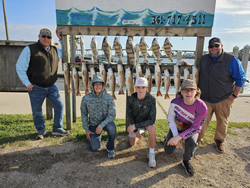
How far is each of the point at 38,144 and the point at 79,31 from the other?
246 cm

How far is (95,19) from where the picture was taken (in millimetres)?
3324

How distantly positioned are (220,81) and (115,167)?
2.46 meters

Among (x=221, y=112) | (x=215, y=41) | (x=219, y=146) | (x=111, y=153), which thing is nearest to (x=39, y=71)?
(x=111, y=153)

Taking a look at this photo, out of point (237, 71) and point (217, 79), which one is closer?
point (237, 71)

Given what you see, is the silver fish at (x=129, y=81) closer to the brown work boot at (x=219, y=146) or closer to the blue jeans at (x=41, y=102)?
the blue jeans at (x=41, y=102)

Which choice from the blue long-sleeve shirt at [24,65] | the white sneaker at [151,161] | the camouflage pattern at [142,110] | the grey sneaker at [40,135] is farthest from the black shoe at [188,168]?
the blue long-sleeve shirt at [24,65]

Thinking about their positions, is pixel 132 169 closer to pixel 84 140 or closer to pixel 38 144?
pixel 84 140

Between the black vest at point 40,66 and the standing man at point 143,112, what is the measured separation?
1.81 metres

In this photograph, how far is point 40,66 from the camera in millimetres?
3404

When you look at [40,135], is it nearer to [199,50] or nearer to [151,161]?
[151,161]

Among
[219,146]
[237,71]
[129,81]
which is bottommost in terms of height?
[219,146]

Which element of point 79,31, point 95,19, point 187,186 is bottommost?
point 187,186

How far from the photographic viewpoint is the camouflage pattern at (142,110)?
9.80 feet

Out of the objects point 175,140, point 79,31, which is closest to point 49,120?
point 79,31
